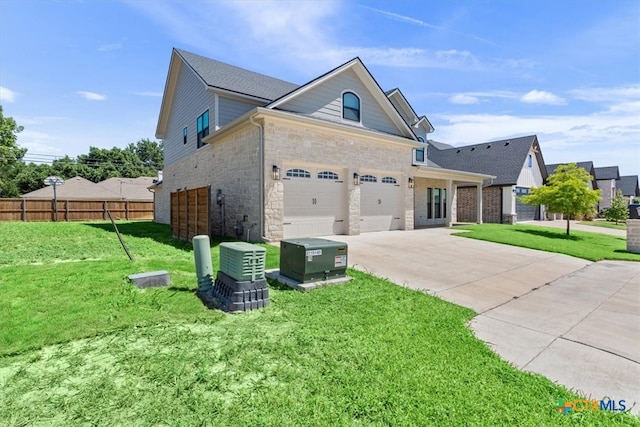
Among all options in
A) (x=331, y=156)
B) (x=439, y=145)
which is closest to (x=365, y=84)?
(x=331, y=156)

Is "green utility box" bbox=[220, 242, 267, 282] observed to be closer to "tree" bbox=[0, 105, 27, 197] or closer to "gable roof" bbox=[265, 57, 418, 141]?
"gable roof" bbox=[265, 57, 418, 141]

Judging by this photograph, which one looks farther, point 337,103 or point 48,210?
point 48,210

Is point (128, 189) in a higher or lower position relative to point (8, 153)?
lower

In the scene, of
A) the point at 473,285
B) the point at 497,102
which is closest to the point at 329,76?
the point at 497,102

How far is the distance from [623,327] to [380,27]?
1049 cm

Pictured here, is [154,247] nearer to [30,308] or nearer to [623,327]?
[30,308]

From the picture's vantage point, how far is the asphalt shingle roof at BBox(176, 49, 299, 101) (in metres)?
13.6

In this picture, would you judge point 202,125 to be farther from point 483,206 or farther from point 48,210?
point 483,206

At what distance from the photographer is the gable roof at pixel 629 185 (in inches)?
1836

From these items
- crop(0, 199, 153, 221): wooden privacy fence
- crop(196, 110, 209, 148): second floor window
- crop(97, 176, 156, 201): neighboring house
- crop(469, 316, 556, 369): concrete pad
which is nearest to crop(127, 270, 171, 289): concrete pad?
crop(469, 316, 556, 369): concrete pad

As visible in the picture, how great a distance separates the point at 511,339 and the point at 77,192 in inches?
1630

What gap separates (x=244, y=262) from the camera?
173 inches

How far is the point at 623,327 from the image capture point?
4.19m

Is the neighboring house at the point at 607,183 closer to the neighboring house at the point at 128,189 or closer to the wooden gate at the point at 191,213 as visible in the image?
the wooden gate at the point at 191,213
